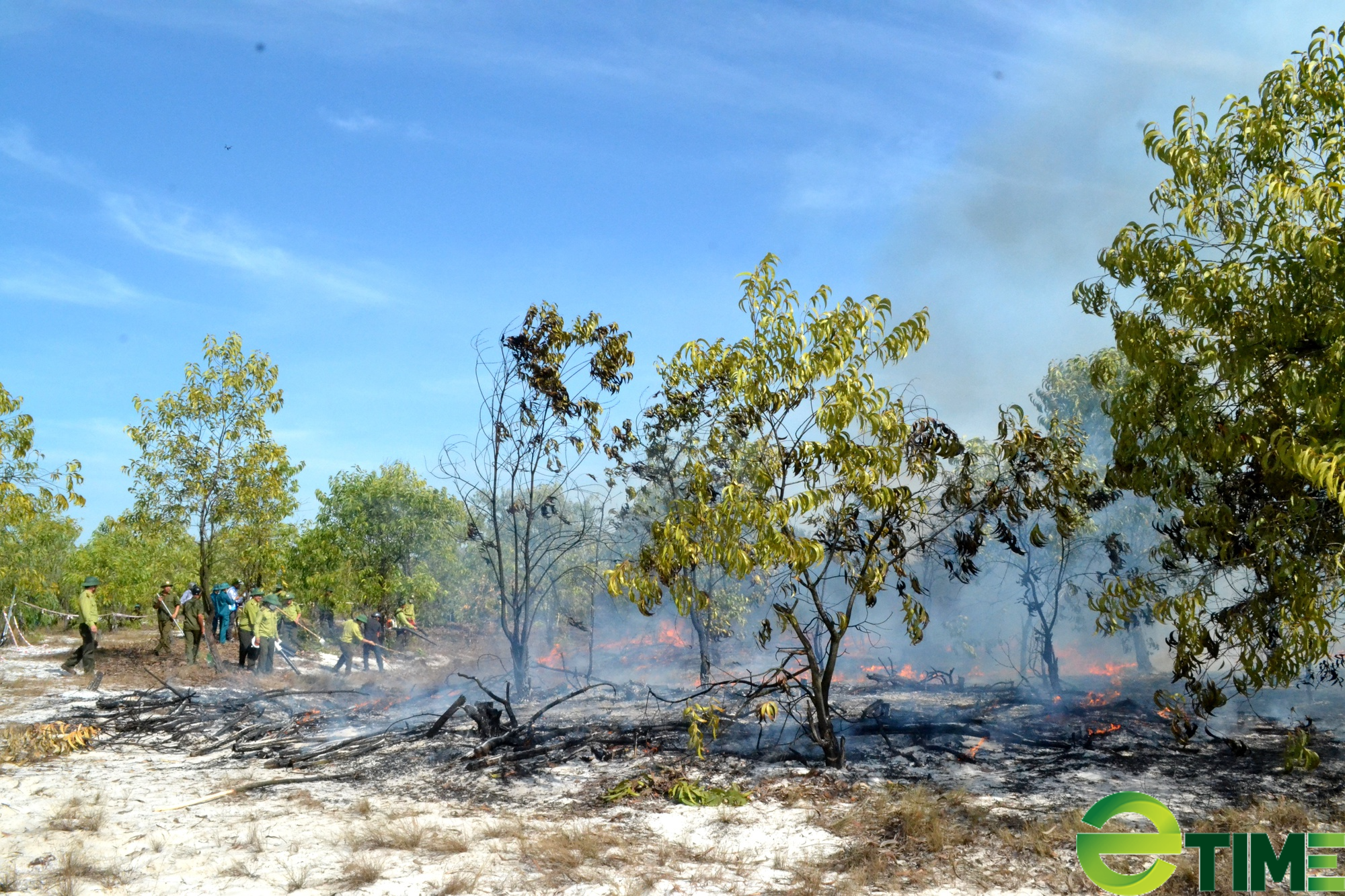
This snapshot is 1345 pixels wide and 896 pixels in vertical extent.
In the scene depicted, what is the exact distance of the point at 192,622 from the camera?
1825 centimetres

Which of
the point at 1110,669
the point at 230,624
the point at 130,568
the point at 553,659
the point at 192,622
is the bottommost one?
the point at 1110,669

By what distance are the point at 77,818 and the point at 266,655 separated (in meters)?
12.3

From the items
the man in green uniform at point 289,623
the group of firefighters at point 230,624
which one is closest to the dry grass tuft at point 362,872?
the group of firefighters at point 230,624

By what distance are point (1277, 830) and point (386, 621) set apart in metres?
19.8

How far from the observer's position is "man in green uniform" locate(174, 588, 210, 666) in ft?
59.8

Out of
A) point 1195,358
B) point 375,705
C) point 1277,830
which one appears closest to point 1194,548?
point 1195,358

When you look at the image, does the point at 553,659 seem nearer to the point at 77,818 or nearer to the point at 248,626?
the point at 248,626

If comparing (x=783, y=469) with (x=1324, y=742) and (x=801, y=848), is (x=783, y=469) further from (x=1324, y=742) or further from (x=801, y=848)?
(x=1324, y=742)

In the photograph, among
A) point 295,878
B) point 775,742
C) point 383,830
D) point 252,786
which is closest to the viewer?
point 295,878

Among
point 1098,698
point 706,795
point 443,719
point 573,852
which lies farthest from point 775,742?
point 1098,698

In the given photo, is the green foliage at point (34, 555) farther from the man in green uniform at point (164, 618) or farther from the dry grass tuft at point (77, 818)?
the dry grass tuft at point (77, 818)

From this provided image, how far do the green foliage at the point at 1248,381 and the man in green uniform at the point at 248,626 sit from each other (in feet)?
54.0

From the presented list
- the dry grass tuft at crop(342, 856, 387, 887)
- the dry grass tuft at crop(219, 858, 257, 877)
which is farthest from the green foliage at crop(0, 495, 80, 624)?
the dry grass tuft at crop(342, 856, 387, 887)

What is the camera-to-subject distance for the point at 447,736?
10406 millimetres
